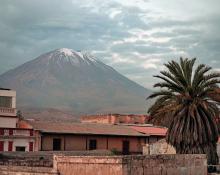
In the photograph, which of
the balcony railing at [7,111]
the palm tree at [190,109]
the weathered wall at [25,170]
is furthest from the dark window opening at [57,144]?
the weathered wall at [25,170]

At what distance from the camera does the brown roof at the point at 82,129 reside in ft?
155

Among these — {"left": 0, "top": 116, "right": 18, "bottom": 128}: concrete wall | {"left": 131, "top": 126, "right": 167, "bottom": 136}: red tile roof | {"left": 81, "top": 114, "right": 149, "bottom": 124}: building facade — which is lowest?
{"left": 131, "top": 126, "right": 167, "bottom": 136}: red tile roof

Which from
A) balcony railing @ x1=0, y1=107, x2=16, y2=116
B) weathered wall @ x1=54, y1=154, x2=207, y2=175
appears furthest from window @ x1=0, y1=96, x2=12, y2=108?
weathered wall @ x1=54, y1=154, x2=207, y2=175

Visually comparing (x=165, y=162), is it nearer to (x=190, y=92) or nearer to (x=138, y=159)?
(x=138, y=159)

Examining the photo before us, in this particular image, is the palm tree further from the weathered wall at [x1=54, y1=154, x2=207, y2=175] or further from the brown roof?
the brown roof

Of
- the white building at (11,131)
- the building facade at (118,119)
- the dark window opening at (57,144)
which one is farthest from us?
the building facade at (118,119)

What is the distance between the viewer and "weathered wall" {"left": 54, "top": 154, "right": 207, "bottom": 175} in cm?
1700

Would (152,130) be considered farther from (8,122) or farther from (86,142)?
(8,122)

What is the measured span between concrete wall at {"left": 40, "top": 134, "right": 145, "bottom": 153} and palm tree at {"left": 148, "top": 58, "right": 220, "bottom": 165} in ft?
61.8

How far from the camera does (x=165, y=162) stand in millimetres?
18656

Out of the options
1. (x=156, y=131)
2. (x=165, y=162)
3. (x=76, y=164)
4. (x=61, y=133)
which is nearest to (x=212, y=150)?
(x=165, y=162)

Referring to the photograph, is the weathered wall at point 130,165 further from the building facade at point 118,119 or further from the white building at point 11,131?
the building facade at point 118,119

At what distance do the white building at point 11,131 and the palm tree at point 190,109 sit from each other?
1804cm

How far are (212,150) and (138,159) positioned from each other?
13.2 m
